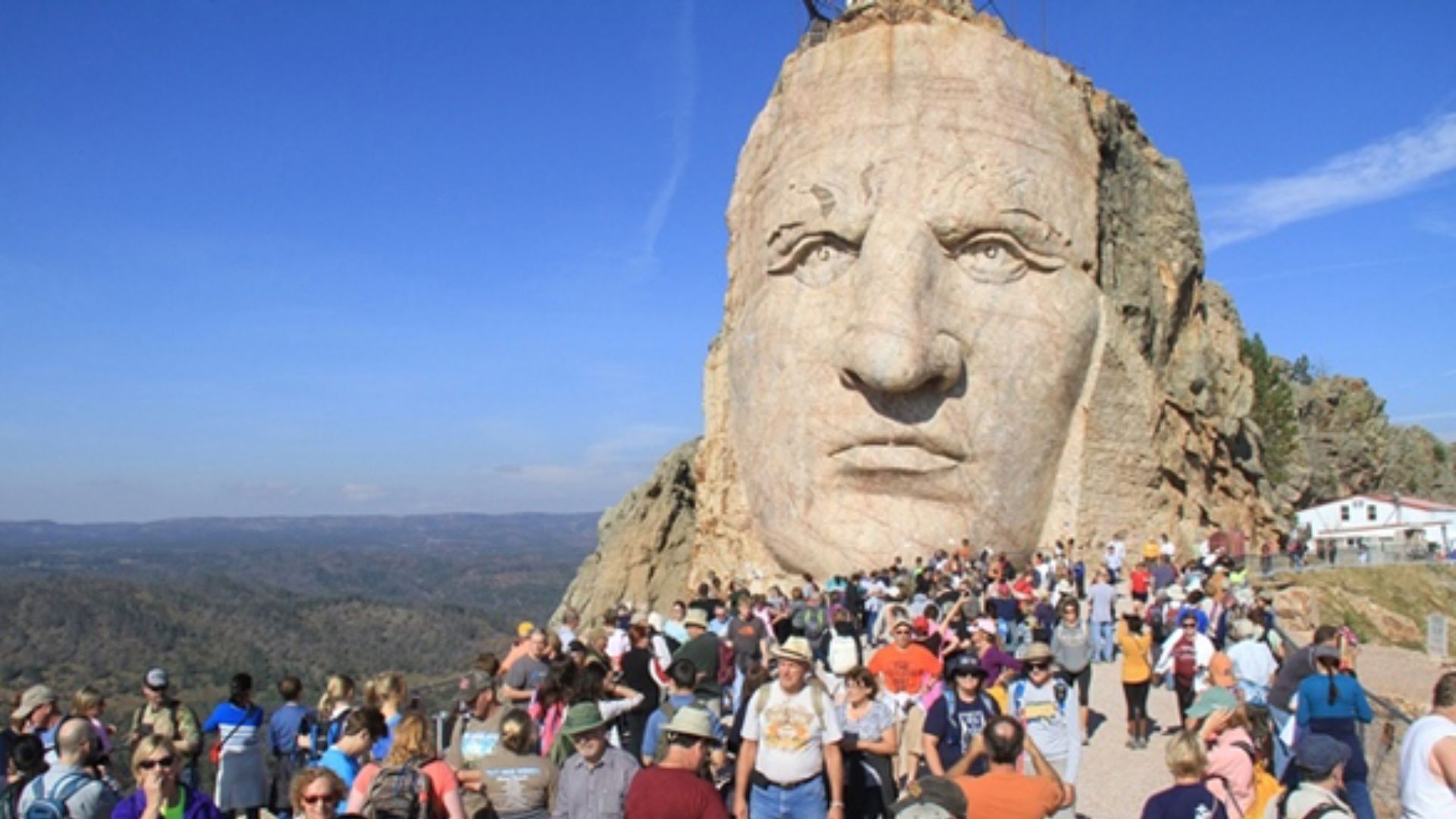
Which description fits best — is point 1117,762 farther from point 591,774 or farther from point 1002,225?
point 1002,225

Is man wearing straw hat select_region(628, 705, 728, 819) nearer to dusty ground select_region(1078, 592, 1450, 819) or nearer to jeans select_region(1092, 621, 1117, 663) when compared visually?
Result: dusty ground select_region(1078, 592, 1450, 819)

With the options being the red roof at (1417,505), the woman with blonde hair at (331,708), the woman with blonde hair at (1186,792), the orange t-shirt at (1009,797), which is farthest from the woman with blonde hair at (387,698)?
the red roof at (1417,505)

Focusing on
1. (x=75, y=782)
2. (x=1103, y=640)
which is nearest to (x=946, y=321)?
(x=1103, y=640)

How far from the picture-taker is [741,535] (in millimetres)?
23594

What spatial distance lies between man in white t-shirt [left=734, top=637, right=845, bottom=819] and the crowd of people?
0.01 m

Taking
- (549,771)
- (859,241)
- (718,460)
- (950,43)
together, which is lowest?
(549,771)

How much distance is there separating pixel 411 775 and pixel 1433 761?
483cm

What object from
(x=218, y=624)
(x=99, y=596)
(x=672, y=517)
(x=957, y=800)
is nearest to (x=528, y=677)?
(x=957, y=800)

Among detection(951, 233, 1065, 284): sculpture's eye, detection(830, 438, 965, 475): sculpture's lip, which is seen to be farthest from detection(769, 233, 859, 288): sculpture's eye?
detection(830, 438, 965, 475): sculpture's lip

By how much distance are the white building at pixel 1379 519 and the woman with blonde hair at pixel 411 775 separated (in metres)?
38.9

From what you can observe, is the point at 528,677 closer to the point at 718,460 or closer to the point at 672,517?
the point at 718,460

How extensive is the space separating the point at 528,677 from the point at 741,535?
587 inches

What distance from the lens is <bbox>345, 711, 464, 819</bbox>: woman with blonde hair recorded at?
18.5ft

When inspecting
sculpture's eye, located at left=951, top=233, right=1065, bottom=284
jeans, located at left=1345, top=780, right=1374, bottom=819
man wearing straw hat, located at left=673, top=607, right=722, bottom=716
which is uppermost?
sculpture's eye, located at left=951, top=233, right=1065, bottom=284
